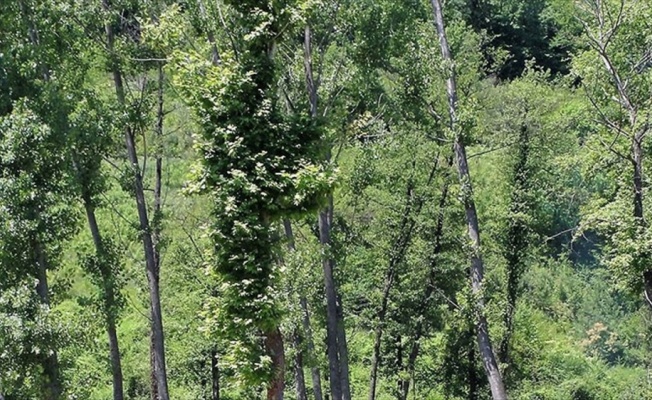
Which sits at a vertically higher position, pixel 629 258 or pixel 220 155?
pixel 220 155

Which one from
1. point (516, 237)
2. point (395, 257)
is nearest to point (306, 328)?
point (395, 257)

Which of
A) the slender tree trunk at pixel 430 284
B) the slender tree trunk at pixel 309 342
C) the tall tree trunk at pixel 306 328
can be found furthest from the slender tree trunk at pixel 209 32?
the slender tree trunk at pixel 430 284

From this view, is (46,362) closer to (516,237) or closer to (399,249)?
(399,249)

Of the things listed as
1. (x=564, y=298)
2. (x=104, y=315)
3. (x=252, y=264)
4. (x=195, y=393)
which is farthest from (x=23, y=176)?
(x=564, y=298)

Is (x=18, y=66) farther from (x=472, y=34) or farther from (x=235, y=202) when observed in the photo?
(x=472, y=34)

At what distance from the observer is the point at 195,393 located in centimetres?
2428

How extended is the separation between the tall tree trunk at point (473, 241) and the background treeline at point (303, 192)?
0.18ft

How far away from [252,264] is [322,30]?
7273 millimetres

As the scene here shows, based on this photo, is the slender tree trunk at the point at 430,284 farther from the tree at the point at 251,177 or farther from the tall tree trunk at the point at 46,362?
the tall tree trunk at the point at 46,362

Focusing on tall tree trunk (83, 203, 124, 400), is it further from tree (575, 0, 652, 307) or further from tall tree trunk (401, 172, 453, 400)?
tree (575, 0, 652, 307)

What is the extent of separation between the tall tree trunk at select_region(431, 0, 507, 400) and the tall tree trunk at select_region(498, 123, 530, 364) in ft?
15.0

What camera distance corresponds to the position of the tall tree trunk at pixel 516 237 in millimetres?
19812

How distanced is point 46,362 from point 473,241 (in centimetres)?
834

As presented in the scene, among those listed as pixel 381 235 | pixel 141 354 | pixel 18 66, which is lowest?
pixel 141 354
